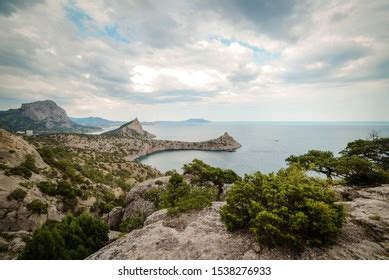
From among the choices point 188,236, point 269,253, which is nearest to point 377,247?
point 269,253

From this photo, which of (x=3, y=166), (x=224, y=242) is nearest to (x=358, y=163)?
(x=224, y=242)

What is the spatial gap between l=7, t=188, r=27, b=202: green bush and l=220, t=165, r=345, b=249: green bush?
24.7 metres

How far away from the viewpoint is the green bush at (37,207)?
23.1 meters

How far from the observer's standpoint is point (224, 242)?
7.93 meters

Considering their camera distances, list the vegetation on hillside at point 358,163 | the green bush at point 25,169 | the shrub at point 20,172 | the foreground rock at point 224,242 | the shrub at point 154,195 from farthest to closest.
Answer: the green bush at point 25,169
the shrub at point 20,172
the shrub at point 154,195
the vegetation on hillside at point 358,163
the foreground rock at point 224,242

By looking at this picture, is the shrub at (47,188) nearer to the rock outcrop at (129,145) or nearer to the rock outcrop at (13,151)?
the rock outcrop at (13,151)

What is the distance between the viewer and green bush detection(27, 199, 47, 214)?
910 inches

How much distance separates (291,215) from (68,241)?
13140 mm

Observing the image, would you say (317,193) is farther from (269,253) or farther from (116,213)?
(116,213)

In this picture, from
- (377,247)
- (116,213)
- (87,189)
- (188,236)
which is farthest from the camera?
(87,189)

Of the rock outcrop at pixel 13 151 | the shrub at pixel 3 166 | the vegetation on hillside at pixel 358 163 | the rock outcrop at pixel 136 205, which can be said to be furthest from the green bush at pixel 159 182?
the rock outcrop at pixel 13 151

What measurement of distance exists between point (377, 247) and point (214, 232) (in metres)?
5.22

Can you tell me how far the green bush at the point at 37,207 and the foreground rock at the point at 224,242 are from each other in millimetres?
19407

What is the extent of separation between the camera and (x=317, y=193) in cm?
743
